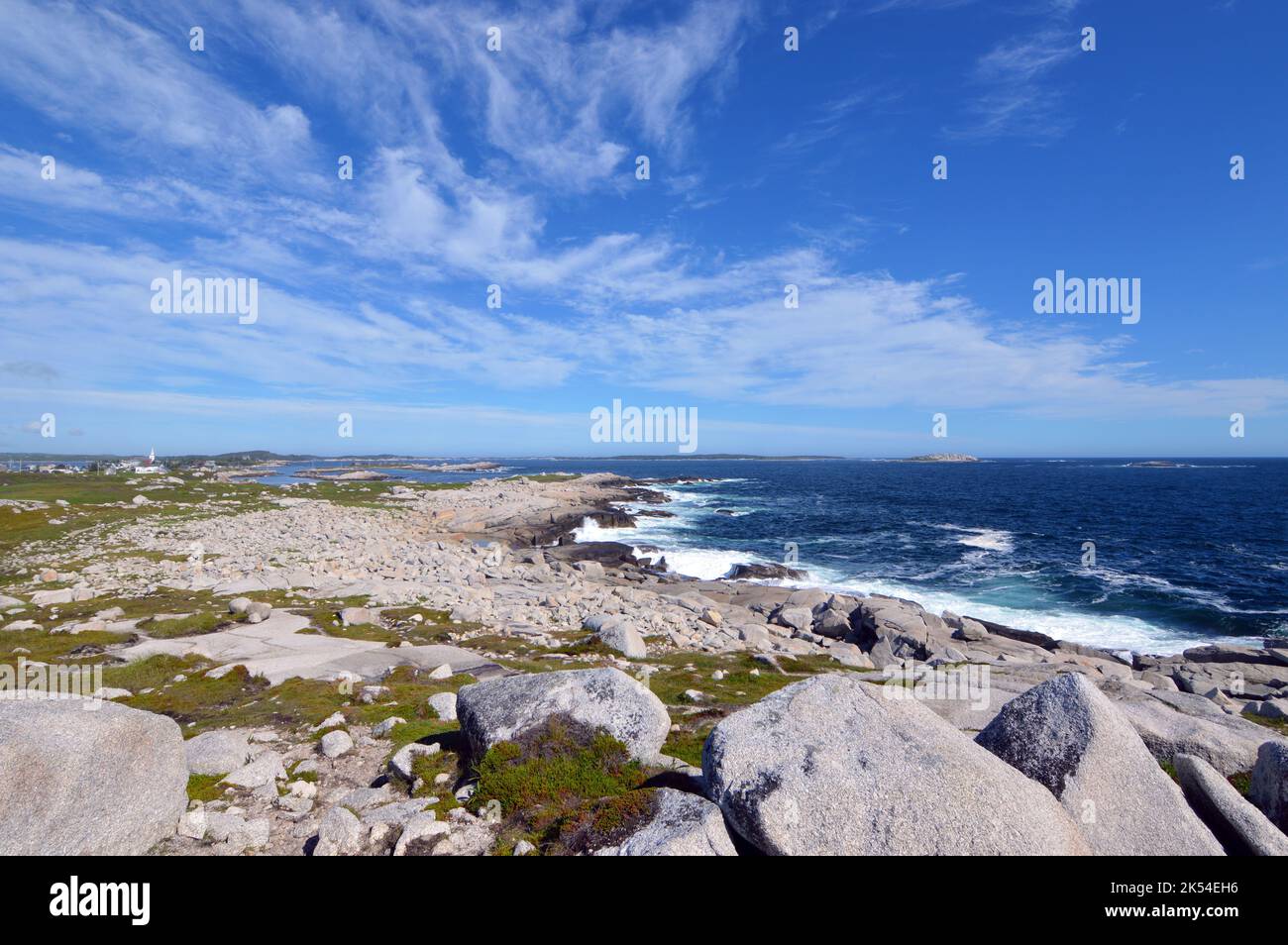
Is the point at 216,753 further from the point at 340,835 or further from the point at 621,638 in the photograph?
the point at 621,638

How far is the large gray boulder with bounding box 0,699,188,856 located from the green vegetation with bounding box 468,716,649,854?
4.14 m

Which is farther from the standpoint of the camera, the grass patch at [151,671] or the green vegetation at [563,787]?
the grass patch at [151,671]

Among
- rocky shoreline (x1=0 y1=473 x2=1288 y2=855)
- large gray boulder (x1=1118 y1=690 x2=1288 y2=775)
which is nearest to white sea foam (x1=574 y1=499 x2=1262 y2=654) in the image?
rocky shoreline (x1=0 y1=473 x2=1288 y2=855)

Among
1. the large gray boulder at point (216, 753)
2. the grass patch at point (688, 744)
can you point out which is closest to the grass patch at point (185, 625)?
the large gray boulder at point (216, 753)

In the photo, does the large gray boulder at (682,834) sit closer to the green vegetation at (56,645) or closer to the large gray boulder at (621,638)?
the large gray boulder at (621,638)

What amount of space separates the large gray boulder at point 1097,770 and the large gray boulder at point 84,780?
38.2 feet

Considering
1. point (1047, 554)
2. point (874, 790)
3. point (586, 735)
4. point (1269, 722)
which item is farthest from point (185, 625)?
point (1047, 554)

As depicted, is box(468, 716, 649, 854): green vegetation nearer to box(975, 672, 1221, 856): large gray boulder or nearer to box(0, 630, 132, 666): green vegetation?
box(975, 672, 1221, 856): large gray boulder

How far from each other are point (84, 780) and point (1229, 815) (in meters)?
14.7

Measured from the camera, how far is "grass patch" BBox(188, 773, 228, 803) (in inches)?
341

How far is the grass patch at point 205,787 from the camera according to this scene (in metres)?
8.66

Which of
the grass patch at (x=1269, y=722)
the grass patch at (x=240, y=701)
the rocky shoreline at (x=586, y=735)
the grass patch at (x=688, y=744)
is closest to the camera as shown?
the rocky shoreline at (x=586, y=735)
